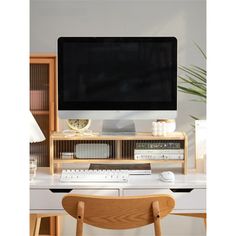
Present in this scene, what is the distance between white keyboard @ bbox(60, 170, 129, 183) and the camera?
238 centimetres

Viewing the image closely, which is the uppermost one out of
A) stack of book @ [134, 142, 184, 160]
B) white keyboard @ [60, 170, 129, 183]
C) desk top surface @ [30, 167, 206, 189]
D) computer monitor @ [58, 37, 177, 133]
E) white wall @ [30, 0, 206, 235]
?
white wall @ [30, 0, 206, 235]

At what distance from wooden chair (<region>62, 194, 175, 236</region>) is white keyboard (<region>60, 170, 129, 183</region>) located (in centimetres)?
34

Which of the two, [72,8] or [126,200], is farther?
[72,8]

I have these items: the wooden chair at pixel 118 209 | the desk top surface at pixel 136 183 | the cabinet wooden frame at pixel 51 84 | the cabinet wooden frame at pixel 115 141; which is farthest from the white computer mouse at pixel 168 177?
the cabinet wooden frame at pixel 51 84

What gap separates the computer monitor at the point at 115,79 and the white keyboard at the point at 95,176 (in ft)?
0.97

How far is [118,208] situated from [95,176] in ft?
1.42

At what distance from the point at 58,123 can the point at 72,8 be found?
1.00m

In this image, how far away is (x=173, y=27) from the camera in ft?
13.8

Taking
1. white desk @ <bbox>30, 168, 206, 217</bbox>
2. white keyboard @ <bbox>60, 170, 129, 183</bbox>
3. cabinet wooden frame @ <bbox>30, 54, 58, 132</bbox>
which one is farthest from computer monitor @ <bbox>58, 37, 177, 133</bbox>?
cabinet wooden frame @ <bbox>30, 54, 58, 132</bbox>

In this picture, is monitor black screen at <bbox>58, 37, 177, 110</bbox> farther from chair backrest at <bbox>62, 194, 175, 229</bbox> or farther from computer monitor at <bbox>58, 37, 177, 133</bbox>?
chair backrest at <bbox>62, 194, 175, 229</bbox>

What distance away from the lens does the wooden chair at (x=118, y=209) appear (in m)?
2.01

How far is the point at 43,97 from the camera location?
3.91 meters
